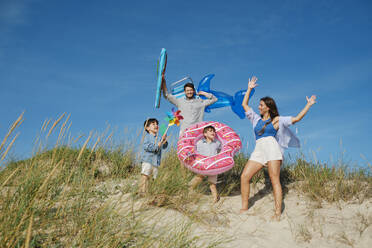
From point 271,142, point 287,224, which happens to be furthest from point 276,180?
point 287,224

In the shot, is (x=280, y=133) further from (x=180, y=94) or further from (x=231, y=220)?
(x=180, y=94)

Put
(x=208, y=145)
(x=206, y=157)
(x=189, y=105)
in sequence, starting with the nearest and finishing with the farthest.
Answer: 1. (x=206, y=157)
2. (x=208, y=145)
3. (x=189, y=105)

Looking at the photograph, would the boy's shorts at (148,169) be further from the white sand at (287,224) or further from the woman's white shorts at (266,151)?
the woman's white shorts at (266,151)

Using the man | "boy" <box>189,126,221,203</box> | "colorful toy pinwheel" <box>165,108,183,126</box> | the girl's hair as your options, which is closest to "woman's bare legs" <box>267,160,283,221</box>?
the girl's hair

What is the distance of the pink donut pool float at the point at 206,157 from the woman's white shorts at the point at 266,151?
52 centimetres

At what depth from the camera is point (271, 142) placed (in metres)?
4.66

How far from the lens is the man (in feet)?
19.7

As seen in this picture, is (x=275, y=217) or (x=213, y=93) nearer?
(x=275, y=217)

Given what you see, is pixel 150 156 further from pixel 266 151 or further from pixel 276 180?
pixel 276 180

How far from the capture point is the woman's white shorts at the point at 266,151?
4594 mm

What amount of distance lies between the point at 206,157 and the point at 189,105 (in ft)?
4.52

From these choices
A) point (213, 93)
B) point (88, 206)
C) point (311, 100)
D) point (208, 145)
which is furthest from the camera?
point (213, 93)

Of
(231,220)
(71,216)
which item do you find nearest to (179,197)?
(231,220)

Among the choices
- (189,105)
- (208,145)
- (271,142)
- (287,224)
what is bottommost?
(287,224)
